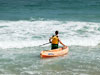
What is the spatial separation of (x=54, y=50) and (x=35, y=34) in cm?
614

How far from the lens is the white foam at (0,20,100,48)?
16.2m

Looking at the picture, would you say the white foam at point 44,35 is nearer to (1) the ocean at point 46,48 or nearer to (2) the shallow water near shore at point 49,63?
(1) the ocean at point 46,48

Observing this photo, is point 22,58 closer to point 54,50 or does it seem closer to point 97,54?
point 54,50

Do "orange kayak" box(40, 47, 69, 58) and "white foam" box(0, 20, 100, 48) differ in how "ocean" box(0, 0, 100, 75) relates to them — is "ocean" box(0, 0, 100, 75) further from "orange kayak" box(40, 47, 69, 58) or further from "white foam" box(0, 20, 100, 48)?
"orange kayak" box(40, 47, 69, 58)

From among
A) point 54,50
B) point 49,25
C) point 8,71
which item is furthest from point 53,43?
point 49,25

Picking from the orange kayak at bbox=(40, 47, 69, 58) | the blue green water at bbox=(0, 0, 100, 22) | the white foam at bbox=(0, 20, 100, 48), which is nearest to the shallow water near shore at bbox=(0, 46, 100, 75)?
the orange kayak at bbox=(40, 47, 69, 58)

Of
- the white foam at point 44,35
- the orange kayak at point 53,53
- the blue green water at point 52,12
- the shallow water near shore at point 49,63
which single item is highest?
the blue green water at point 52,12

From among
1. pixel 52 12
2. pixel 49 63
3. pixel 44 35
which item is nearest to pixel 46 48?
pixel 49 63

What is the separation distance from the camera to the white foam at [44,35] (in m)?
16.2

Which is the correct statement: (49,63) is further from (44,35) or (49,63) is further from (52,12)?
(52,12)

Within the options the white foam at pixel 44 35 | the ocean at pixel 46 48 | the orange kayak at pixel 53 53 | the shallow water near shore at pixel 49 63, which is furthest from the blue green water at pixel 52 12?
the orange kayak at pixel 53 53

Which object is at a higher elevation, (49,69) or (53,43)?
(53,43)

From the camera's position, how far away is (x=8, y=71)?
10688 millimetres

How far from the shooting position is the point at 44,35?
1864 cm
